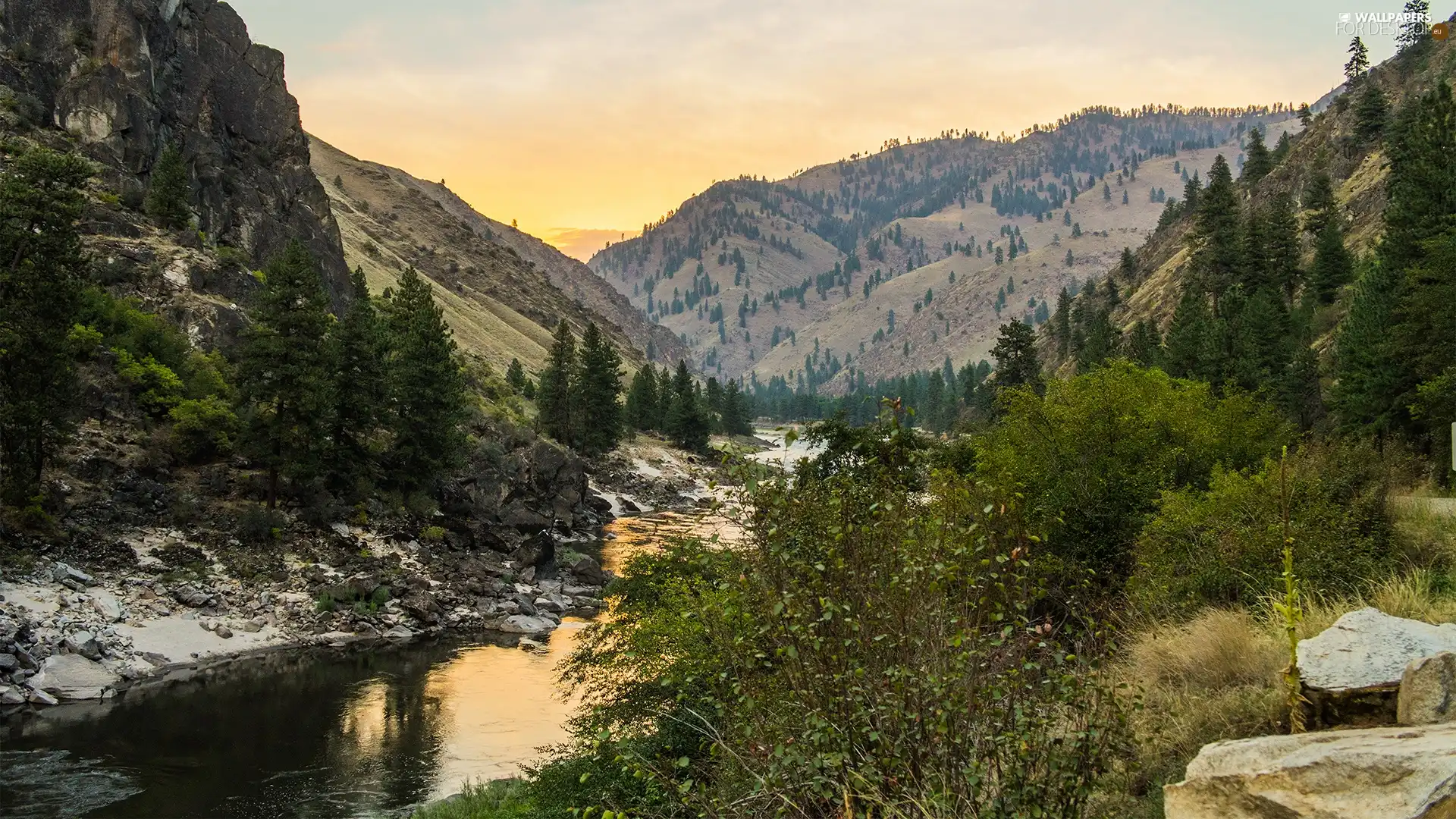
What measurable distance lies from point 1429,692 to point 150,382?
54623mm

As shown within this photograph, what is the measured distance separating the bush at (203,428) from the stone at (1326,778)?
51301 millimetres

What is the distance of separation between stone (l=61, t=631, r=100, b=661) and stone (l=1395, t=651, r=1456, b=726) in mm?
37999

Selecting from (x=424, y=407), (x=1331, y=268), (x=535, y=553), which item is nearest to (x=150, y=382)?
(x=424, y=407)

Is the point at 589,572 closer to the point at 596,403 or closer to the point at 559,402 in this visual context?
the point at 559,402

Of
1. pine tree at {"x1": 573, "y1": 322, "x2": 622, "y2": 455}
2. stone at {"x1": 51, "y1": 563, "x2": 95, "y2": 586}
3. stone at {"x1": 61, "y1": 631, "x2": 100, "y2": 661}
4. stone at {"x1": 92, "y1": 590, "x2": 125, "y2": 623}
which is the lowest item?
stone at {"x1": 61, "y1": 631, "x2": 100, "y2": 661}

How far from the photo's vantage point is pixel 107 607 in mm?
37844

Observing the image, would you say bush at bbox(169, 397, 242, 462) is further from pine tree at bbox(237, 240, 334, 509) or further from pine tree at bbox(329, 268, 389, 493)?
pine tree at bbox(329, 268, 389, 493)

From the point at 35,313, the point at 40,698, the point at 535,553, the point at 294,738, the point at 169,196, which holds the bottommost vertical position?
the point at 294,738

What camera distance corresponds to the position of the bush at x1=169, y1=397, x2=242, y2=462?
49.6 metres

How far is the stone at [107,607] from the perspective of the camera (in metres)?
37.3

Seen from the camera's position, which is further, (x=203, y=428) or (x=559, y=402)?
(x=559, y=402)

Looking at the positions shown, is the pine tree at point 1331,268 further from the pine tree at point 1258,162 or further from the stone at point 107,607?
the stone at point 107,607

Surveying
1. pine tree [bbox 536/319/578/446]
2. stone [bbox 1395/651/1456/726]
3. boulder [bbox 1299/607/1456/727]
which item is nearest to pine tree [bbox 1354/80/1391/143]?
pine tree [bbox 536/319/578/446]

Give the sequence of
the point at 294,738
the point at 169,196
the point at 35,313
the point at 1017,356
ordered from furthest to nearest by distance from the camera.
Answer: the point at 1017,356, the point at 169,196, the point at 35,313, the point at 294,738
